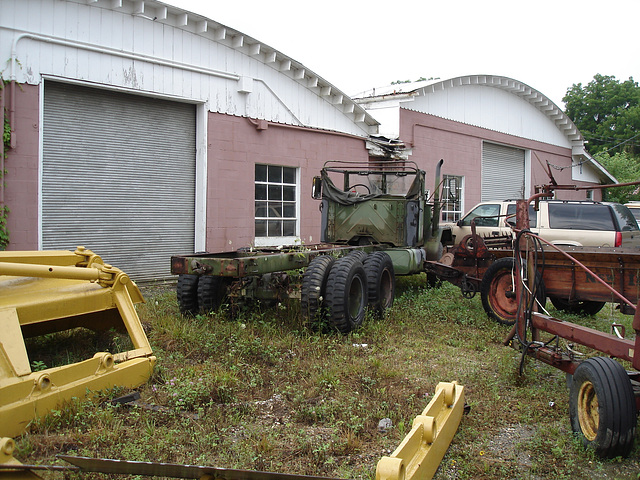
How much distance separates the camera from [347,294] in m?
6.20

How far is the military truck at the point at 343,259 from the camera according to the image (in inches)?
242

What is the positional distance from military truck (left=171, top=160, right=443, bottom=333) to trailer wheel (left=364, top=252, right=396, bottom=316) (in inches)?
0.5

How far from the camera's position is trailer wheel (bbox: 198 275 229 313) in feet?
22.3

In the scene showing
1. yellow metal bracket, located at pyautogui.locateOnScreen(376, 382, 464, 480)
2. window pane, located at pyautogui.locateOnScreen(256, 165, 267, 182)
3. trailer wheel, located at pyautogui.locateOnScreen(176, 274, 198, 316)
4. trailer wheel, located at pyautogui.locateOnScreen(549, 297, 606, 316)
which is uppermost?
window pane, located at pyautogui.locateOnScreen(256, 165, 267, 182)

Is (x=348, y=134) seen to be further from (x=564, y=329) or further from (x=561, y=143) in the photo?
(x=561, y=143)

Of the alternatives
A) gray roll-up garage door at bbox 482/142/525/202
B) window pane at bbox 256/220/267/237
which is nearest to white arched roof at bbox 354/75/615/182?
gray roll-up garage door at bbox 482/142/525/202

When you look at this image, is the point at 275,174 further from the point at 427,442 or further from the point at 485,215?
the point at 427,442

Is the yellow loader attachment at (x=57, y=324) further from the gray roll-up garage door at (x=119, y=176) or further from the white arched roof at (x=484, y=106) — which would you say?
the white arched roof at (x=484, y=106)

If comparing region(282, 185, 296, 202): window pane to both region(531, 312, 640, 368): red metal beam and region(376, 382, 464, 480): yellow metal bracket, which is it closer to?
region(531, 312, 640, 368): red metal beam

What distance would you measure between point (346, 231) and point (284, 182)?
135 inches

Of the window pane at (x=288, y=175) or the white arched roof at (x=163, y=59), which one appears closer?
the white arched roof at (x=163, y=59)

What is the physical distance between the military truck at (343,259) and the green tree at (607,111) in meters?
41.0

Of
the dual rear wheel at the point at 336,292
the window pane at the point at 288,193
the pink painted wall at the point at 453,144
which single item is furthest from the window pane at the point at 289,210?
the dual rear wheel at the point at 336,292

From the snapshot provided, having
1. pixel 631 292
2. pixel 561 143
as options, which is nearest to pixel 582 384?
pixel 631 292
